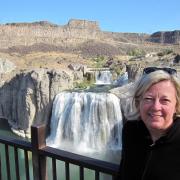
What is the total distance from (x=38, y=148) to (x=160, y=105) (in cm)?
116

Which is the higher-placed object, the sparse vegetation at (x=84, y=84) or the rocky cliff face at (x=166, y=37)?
the rocky cliff face at (x=166, y=37)

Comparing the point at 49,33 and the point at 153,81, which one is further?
the point at 49,33

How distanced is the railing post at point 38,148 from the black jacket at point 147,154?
83cm

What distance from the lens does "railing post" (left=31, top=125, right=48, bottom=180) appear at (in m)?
2.43

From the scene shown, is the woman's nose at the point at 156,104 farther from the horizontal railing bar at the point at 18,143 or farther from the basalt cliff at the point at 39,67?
the basalt cliff at the point at 39,67

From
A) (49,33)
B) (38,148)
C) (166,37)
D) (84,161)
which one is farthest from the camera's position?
(166,37)

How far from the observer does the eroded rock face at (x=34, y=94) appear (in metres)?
17.5

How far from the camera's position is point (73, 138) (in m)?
16.6

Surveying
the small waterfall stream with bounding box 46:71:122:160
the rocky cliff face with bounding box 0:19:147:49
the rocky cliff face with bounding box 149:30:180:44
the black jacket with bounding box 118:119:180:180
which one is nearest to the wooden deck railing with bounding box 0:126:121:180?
the black jacket with bounding box 118:119:180:180

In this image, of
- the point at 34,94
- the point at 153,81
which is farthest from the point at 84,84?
the point at 153,81

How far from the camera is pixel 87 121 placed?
1625 cm

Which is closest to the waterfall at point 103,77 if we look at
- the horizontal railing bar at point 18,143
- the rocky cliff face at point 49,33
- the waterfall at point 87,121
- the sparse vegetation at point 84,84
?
the sparse vegetation at point 84,84

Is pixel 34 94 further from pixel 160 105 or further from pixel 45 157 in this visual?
pixel 160 105

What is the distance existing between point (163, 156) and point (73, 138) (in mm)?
15275
